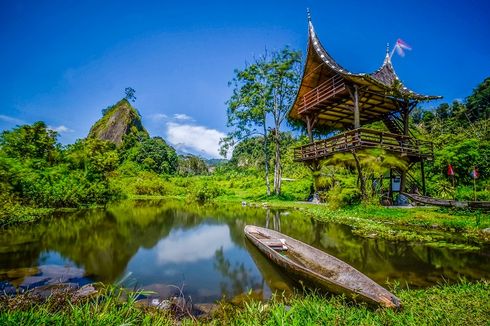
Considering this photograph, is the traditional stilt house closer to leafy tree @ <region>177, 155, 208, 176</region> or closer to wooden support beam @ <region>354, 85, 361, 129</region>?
wooden support beam @ <region>354, 85, 361, 129</region>

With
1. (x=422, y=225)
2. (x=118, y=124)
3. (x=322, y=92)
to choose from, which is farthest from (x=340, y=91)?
(x=118, y=124)

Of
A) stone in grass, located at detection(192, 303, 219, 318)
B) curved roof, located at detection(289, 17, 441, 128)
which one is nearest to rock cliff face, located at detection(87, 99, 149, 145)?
curved roof, located at detection(289, 17, 441, 128)

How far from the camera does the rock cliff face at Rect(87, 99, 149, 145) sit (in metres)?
66.3

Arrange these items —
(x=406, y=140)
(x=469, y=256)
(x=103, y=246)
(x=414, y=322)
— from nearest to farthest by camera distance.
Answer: (x=414, y=322) < (x=469, y=256) < (x=103, y=246) < (x=406, y=140)

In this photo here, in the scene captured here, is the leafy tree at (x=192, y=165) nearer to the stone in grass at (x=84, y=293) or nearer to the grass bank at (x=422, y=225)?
the grass bank at (x=422, y=225)

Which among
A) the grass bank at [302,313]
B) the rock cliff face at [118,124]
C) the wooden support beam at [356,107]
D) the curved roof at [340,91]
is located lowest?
the grass bank at [302,313]

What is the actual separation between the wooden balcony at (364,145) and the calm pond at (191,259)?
4938 millimetres

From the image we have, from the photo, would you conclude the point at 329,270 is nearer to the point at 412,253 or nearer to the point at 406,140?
the point at 412,253

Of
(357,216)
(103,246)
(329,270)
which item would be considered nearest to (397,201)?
(357,216)

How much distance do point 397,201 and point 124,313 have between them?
17275 millimetres

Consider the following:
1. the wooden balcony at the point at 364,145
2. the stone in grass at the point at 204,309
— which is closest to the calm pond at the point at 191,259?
the stone in grass at the point at 204,309

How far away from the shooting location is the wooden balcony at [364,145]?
14.1 m

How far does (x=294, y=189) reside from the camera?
97.5 feet

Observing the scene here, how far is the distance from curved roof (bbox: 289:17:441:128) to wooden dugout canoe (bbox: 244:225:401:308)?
11101 millimetres
